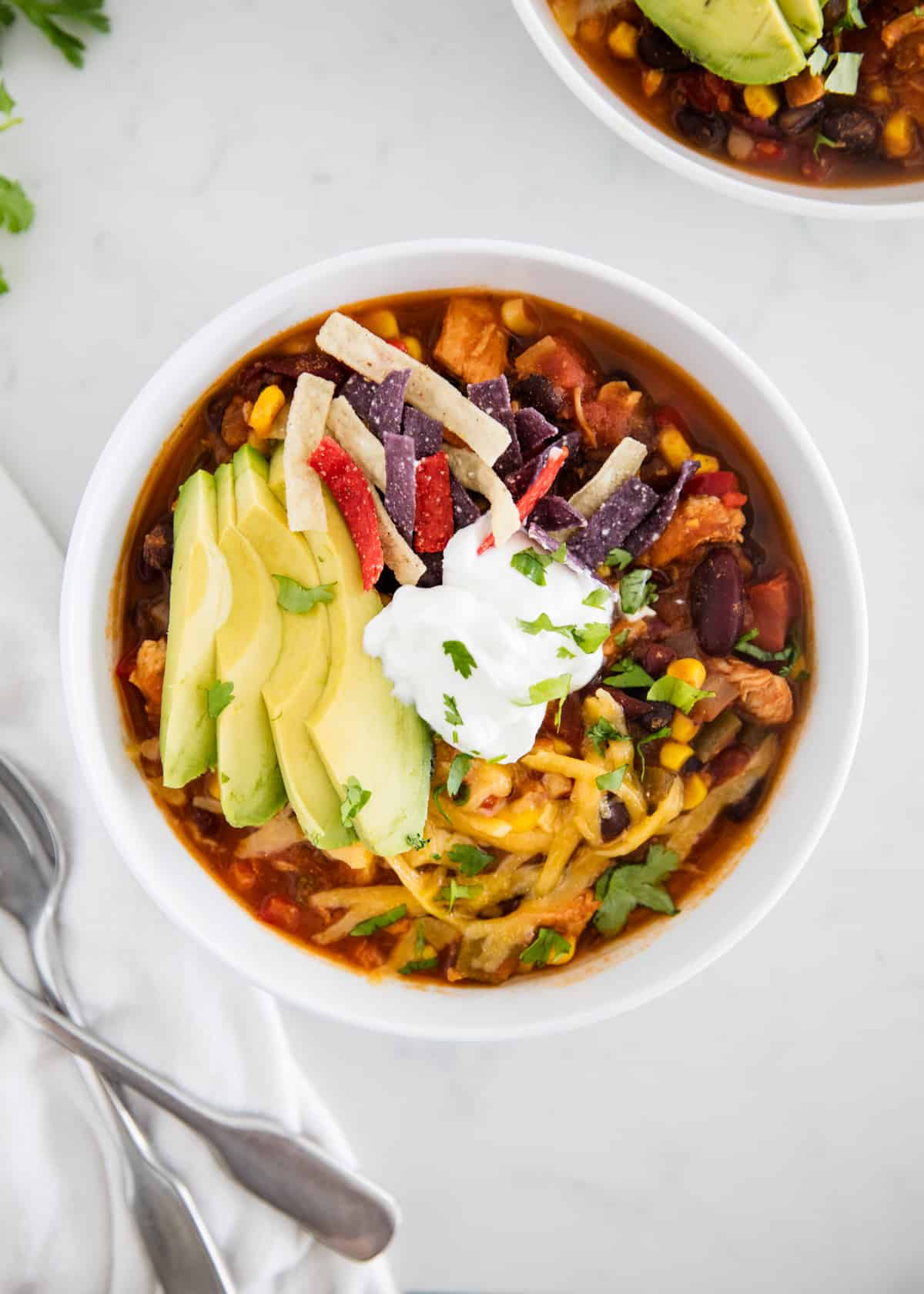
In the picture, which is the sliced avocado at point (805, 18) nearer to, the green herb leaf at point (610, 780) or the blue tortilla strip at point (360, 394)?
the blue tortilla strip at point (360, 394)

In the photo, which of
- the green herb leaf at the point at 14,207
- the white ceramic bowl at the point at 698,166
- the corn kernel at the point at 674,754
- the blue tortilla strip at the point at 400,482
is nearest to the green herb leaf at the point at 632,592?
the corn kernel at the point at 674,754

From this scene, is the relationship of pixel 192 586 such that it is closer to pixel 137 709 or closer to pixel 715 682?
pixel 137 709

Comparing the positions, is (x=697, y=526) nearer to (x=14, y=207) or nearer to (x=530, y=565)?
(x=530, y=565)

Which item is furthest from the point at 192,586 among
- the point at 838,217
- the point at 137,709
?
the point at 838,217

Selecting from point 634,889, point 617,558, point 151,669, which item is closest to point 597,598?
point 617,558

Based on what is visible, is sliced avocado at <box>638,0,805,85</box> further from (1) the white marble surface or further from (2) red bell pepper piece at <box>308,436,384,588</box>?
(2) red bell pepper piece at <box>308,436,384,588</box>
